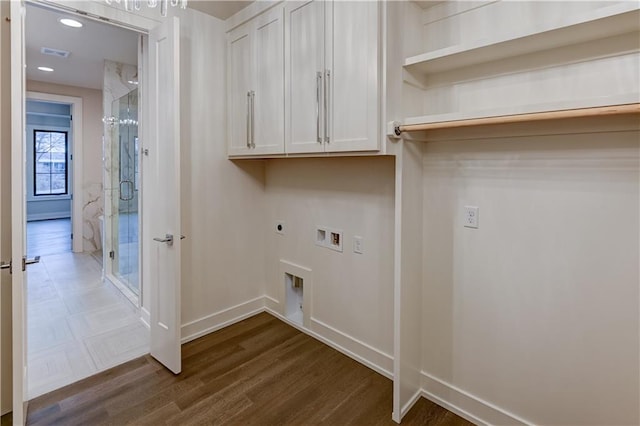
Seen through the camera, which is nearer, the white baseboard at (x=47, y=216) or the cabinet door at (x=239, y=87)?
the cabinet door at (x=239, y=87)

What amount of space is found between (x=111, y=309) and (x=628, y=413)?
3.88 m

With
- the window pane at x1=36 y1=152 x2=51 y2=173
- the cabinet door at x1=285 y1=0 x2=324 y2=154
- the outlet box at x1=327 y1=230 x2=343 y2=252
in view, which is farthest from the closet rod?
the window pane at x1=36 y1=152 x2=51 y2=173

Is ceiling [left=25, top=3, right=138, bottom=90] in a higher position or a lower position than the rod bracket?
higher

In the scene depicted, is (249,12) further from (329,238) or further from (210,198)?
(329,238)

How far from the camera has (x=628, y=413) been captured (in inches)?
59.0

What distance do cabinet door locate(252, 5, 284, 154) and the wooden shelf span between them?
94 centimetres

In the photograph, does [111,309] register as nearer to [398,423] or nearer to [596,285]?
[398,423]

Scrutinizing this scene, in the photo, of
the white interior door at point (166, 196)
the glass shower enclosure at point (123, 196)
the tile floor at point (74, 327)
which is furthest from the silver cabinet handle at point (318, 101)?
the glass shower enclosure at point (123, 196)

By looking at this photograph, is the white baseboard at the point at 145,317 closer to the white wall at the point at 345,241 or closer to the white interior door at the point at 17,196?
the white wall at the point at 345,241

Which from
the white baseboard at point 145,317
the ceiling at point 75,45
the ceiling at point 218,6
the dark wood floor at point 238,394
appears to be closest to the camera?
the dark wood floor at point 238,394

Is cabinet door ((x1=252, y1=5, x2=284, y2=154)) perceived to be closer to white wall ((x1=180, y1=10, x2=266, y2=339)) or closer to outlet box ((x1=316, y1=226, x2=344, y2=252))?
white wall ((x1=180, y1=10, x2=266, y2=339))

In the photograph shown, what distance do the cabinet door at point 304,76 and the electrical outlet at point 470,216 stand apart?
0.91m

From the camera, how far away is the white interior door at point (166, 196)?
89.4 inches

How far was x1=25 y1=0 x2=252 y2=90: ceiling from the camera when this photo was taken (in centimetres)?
276
